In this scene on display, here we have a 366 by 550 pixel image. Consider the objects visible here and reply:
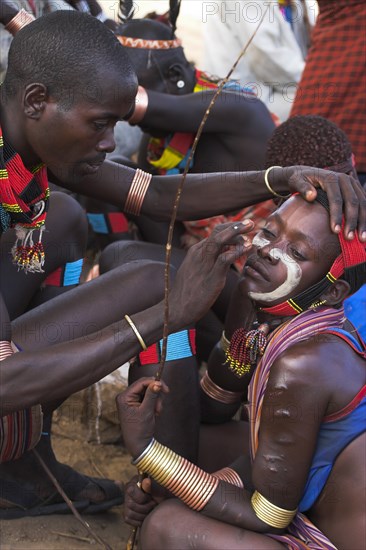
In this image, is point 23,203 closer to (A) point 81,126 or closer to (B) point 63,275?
(A) point 81,126

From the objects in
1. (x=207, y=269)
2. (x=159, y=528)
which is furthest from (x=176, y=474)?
(x=207, y=269)

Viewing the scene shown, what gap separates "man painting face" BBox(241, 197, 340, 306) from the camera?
2.54 meters

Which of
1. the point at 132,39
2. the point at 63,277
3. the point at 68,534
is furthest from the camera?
the point at 132,39

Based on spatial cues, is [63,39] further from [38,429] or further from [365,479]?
[365,479]

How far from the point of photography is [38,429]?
2676 millimetres

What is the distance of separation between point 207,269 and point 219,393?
1.16m

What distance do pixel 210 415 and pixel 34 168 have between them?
1243mm

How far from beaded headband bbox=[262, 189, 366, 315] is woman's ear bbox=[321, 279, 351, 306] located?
0.06 ft

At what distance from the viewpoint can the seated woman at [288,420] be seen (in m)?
2.42

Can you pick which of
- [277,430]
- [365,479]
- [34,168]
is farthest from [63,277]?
[365,479]

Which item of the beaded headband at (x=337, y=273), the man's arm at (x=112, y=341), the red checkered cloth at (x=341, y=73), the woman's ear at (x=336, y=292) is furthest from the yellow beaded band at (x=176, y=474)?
the red checkered cloth at (x=341, y=73)

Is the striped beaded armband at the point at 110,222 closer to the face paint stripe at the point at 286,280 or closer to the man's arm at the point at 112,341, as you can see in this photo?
the face paint stripe at the point at 286,280

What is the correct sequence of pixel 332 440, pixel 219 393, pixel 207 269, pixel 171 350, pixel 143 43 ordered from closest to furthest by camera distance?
pixel 207 269
pixel 332 440
pixel 171 350
pixel 219 393
pixel 143 43

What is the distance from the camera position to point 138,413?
2.38 meters
